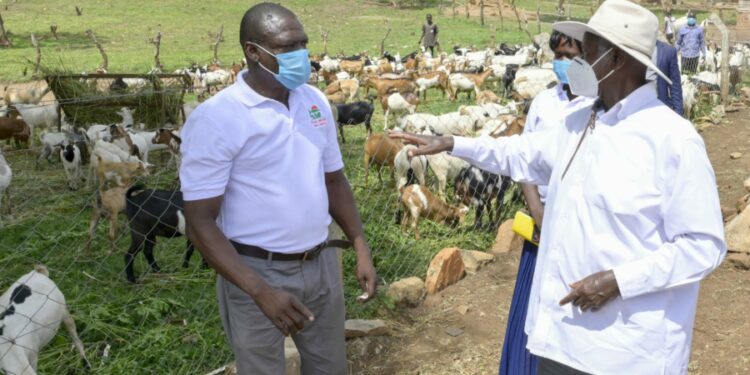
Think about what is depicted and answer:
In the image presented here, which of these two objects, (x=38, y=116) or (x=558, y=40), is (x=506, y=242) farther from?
(x=38, y=116)

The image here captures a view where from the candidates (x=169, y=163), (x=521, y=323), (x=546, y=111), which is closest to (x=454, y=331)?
(x=521, y=323)

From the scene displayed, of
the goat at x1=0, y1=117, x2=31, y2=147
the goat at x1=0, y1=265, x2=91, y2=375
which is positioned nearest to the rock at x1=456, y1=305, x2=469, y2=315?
the goat at x1=0, y1=265, x2=91, y2=375

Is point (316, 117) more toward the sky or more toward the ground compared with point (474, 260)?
more toward the sky

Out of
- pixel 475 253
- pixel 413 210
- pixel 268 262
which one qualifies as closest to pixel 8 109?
pixel 413 210

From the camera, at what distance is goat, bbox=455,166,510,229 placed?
7.32m

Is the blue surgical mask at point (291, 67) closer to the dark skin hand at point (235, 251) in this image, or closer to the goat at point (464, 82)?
the dark skin hand at point (235, 251)

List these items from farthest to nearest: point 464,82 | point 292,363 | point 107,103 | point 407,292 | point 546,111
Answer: point 464,82
point 107,103
point 407,292
point 546,111
point 292,363

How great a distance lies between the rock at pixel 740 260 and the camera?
5535 millimetres

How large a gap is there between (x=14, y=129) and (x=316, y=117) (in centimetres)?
1035

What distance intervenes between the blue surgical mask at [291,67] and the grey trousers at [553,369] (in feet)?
4.25

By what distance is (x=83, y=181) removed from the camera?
10.2 m

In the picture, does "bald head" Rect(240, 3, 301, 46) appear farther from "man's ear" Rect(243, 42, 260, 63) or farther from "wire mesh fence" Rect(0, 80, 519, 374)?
"wire mesh fence" Rect(0, 80, 519, 374)

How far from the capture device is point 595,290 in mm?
2031

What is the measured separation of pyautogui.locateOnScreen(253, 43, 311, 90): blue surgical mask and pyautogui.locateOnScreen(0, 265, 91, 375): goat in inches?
101
